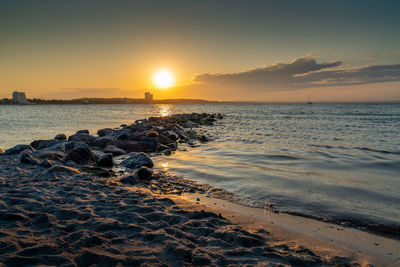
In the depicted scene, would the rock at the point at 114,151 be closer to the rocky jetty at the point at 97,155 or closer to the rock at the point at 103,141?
the rocky jetty at the point at 97,155

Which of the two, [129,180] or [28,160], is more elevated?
[28,160]

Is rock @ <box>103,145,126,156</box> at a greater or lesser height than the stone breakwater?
lesser

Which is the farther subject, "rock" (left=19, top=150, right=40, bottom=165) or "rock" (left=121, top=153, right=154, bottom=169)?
"rock" (left=121, top=153, right=154, bottom=169)

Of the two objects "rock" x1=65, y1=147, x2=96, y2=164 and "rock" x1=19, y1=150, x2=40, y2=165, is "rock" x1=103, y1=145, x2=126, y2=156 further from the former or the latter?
"rock" x1=19, y1=150, x2=40, y2=165

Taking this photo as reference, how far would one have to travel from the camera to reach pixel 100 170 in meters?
6.37

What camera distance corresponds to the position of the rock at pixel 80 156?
7.51 meters

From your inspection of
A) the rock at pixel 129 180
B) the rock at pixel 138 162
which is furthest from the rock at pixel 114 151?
the rock at pixel 129 180

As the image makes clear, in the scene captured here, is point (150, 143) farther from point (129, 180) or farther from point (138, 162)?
point (129, 180)

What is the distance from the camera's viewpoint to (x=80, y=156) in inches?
299

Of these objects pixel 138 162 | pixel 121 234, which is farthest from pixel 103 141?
pixel 121 234

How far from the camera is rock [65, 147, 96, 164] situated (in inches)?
296

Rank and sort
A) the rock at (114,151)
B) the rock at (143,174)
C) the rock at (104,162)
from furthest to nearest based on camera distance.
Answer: the rock at (114,151)
the rock at (104,162)
the rock at (143,174)

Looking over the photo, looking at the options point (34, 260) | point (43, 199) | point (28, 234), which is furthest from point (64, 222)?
point (43, 199)

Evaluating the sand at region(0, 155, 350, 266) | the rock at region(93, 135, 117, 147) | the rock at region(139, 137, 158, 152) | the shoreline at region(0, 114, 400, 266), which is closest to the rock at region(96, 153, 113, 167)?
the shoreline at region(0, 114, 400, 266)
